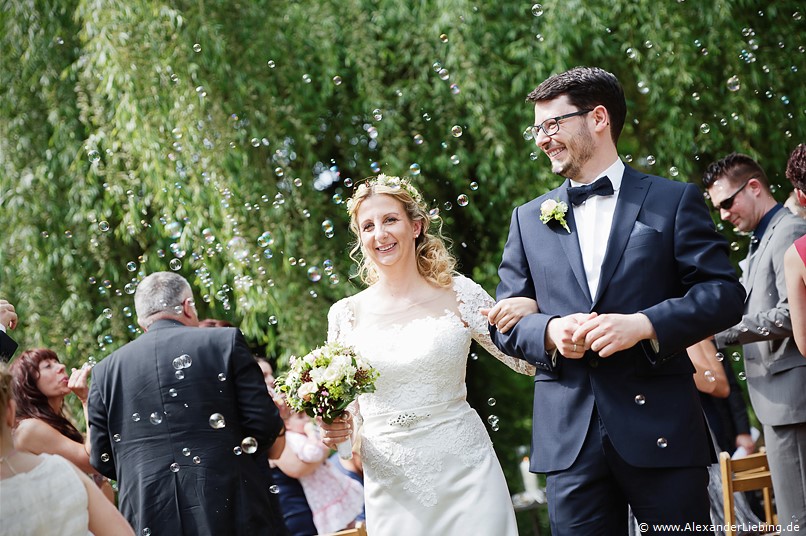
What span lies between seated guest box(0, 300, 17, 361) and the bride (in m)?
1.41

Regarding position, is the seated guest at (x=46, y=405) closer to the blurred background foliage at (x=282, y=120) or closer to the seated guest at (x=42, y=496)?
the blurred background foliage at (x=282, y=120)

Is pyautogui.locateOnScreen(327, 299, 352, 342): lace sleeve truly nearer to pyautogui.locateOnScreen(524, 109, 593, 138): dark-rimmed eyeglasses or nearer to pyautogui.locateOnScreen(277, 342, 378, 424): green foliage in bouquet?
pyautogui.locateOnScreen(277, 342, 378, 424): green foliage in bouquet

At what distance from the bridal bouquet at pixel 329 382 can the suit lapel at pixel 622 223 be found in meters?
1.09

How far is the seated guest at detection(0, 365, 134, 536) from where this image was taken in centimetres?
281

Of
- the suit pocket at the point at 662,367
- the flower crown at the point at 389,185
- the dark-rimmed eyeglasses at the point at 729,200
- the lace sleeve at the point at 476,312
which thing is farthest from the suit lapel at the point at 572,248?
the dark-rimmed eyeglasses at the point at 729,200

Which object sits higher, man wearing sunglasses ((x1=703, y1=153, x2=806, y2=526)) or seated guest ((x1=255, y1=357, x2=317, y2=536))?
man wearing sunglasses ((x1=703, y1=153, x2=806, y2=526))

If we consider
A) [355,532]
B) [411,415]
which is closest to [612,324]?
[411,415]

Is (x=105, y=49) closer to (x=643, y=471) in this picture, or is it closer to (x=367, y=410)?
(x=367, y=410)

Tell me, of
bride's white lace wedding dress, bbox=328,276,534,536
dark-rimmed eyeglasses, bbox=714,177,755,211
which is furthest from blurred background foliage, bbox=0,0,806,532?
bride's white lace wedding dress, bbox=328,276,534,536

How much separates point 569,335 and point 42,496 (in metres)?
1.68

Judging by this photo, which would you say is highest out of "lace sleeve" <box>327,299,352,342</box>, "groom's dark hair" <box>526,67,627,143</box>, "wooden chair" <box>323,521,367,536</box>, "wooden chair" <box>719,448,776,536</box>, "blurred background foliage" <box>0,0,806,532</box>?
"blurred background foliage" <box>0,0,806,532</box>

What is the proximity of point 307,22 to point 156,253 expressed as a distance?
7.29 ft

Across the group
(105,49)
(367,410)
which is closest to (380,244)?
(367,410)

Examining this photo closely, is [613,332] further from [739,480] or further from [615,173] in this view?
[739,480]
